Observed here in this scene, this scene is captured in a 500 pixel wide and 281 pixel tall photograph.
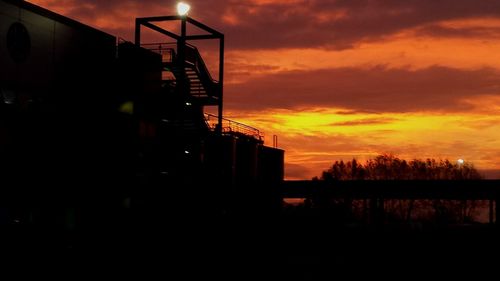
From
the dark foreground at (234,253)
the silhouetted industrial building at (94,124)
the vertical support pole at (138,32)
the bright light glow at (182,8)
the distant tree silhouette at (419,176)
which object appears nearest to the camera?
the dark foreground at (234,253)

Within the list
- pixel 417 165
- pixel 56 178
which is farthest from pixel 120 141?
pixel 417 165

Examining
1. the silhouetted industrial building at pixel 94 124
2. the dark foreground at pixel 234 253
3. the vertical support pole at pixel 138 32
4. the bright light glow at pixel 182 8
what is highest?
the bright light glow at pixel 182 8

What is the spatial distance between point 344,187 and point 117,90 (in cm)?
3416

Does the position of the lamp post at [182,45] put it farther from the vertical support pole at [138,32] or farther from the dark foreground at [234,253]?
the dark foreground at [234,253]

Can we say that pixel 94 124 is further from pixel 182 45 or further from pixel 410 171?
A: pixel 410 171

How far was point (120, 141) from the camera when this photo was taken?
185ft

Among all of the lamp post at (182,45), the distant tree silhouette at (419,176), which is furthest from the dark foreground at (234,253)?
the distant tree silhouette at (419,176)

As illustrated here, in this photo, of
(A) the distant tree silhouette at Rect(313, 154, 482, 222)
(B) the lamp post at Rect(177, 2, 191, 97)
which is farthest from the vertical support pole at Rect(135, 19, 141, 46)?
(A) the distant tree silhouette at Rect(313, 154, 482, 222)

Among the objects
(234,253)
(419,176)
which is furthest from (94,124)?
(419,176)

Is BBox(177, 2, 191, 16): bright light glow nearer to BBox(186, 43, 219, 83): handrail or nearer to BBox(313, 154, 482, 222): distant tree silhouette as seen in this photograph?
BBox(186, 43, 219, 83): handrail

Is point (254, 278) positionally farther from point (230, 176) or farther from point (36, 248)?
point (230, 176)

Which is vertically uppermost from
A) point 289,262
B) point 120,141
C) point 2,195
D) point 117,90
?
point 117,90

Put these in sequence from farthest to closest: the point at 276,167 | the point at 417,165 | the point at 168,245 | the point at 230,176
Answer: the point at 417,165, the point at 276,167, the point at 230,176, the point at 168,245

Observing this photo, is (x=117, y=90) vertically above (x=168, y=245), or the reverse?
(x=117, y=90)
